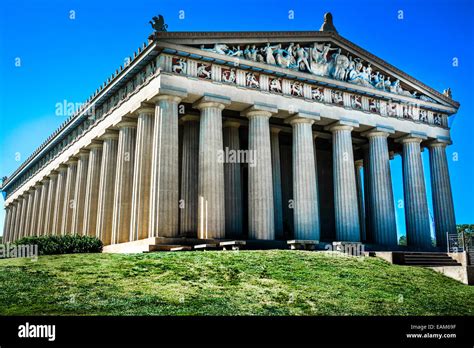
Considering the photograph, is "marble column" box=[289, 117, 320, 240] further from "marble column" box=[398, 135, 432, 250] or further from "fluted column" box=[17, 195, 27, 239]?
"fluted column" box=[17, 195, 27, 239]

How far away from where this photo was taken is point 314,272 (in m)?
23.8

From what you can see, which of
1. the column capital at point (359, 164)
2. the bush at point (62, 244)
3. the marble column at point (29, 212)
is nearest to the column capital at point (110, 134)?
the bush at point (62, 244)

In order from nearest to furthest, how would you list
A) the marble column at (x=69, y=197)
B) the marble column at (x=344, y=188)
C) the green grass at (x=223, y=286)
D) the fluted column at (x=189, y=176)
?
the green grass at (x=223, y=286)
the fluted column at (x=189, y=176)
the marble column at (x=344, y=188)
the marble column at (x=69, y=197)

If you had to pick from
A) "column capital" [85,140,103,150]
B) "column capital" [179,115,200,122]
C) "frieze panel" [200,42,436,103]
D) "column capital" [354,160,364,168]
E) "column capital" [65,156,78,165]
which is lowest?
"column capital" [354,160,364,168]

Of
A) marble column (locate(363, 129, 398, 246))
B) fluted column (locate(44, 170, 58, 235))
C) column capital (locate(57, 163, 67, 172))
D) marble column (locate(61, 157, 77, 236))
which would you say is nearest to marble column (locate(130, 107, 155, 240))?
marble column (locate(61, 157, 77, 236))

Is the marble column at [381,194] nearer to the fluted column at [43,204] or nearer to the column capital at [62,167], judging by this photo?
the column capital at [62,167]

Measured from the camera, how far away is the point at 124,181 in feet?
124

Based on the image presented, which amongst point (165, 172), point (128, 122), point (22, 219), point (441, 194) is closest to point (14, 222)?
point (22, 219)

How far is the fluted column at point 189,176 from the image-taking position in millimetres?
36969

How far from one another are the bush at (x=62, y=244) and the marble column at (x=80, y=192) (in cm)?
1458

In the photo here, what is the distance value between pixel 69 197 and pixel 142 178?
740 inches

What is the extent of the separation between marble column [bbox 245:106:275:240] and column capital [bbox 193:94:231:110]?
2.44 metres

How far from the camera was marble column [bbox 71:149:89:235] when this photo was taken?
151 feet

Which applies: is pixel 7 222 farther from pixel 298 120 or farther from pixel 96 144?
pixel 298 120
